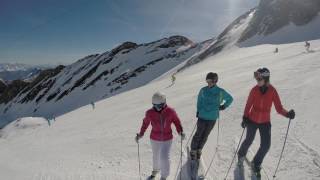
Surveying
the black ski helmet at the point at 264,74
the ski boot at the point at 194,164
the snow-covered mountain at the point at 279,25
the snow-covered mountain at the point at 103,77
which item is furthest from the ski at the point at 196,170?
the snow-covered mountain at the point at 103,77

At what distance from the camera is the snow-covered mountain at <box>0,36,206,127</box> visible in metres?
82.1

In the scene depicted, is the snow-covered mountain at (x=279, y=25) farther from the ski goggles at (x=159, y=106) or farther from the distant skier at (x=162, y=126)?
the ski goggles at (x=159, y=106)

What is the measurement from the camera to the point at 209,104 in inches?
329

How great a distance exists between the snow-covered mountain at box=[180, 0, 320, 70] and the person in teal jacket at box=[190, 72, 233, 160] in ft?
156

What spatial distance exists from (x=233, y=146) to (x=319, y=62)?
14.2 m

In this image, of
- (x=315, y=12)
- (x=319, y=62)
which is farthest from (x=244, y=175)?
(x=315, y=12)

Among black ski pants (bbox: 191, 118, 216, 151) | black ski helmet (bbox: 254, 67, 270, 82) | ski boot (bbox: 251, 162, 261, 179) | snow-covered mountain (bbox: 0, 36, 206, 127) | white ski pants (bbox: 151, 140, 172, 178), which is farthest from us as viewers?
snow-covered mountain (bbox: 0, 36, 206, 127)

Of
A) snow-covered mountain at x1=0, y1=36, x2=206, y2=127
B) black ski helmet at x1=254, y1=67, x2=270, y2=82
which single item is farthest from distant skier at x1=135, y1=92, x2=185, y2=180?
snow-covered mountain at x1=0, y1=36, x2=206, y2=127

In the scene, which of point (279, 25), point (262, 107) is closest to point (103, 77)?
point (279, 25)

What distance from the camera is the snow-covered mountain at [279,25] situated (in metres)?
55.8

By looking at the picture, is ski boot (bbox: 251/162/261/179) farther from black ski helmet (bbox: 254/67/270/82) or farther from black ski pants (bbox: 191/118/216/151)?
black ski helmet (bbox: 254/67/270/82)

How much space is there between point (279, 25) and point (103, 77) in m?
51.1

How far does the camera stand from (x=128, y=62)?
329 ft

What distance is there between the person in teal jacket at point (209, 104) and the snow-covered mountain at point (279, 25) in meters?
47.7
